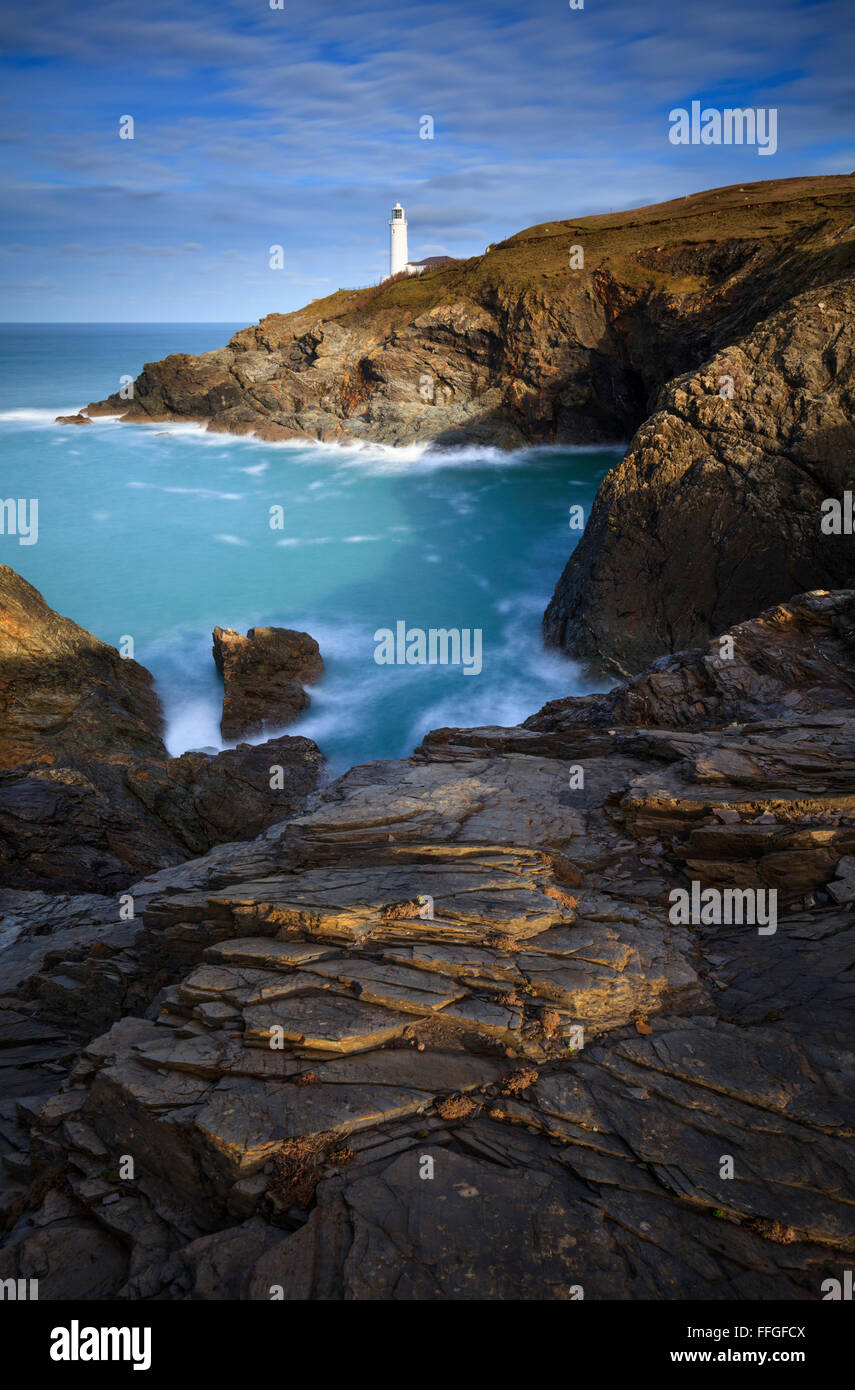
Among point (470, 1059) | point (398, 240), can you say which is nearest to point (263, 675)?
point (470, 1059)

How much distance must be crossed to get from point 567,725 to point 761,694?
451 centimetres

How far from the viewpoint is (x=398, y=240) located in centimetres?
8719

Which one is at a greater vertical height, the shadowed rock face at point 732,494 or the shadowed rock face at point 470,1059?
the shadowed rock face at point 732,494

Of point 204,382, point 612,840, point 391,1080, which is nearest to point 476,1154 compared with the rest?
point 391,1080

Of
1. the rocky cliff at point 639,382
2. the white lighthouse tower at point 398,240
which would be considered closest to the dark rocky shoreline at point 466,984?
the rocky cliff at point 639,382

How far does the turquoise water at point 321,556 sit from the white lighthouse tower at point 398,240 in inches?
1297

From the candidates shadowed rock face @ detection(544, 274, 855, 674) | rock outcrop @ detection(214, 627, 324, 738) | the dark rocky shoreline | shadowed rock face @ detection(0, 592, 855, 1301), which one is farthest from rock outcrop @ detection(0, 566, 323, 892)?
shadowed rock face @ detection(544, 274, 855, 674)

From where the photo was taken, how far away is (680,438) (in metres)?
27.1

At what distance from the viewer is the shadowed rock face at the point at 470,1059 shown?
21.5 feet

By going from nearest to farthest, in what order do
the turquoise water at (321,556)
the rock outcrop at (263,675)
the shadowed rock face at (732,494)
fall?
1. the shadowed rock face at (732,494)
2. the rock outcrop at (263,675)
3. the turquoise water at (321,556)

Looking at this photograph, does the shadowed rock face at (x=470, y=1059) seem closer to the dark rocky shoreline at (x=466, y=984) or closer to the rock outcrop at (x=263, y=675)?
the dark rocky shoreline at (x=466, y=984)

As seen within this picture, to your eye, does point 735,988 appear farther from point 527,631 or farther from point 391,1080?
point 527,631

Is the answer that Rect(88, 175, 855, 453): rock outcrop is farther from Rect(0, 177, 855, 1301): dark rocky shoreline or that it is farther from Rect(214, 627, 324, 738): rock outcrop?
Rect(214, 627, 324, 738): rock outcrop

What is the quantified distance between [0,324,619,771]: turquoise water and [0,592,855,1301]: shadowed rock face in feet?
50.7
